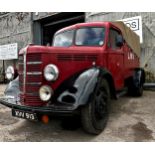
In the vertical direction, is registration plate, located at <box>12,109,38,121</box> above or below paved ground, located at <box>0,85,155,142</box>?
above

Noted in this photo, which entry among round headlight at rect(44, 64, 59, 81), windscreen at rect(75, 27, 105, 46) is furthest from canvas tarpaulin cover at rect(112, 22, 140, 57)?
round headlight at rect(44, 64, 59, 81)

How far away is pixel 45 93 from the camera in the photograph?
3619 mm

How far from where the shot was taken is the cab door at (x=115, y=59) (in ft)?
15.7

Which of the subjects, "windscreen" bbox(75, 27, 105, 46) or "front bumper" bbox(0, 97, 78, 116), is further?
"windscreen" bbox(75, 27, 105, 46)

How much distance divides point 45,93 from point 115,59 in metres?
2.05

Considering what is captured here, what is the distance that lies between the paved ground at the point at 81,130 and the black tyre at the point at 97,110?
18 cm

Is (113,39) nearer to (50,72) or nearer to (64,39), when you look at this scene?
(64,39)

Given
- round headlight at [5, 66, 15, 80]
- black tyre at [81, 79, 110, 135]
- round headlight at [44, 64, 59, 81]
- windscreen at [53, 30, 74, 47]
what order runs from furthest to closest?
windscreen at [53, 30, 74, 47]
round headlight at [5, 66, 15, 80]
round headlight at [44, 64, 59, 81]
black tyre at [81, 79, 110, 135]

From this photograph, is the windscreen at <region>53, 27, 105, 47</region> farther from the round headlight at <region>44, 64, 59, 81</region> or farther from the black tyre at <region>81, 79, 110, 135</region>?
the round headlight at <region>44, 64, 59, 81</region>

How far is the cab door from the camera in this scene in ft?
15.7

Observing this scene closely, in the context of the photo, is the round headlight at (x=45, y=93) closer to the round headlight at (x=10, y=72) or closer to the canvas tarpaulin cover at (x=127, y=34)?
the round headlight at (x=10, y=72)

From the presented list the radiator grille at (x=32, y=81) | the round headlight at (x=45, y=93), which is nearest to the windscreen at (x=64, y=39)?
the radiator grille at (x=32, y=81)

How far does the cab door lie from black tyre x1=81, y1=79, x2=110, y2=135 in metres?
0.78

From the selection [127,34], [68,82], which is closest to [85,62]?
[68,82]
